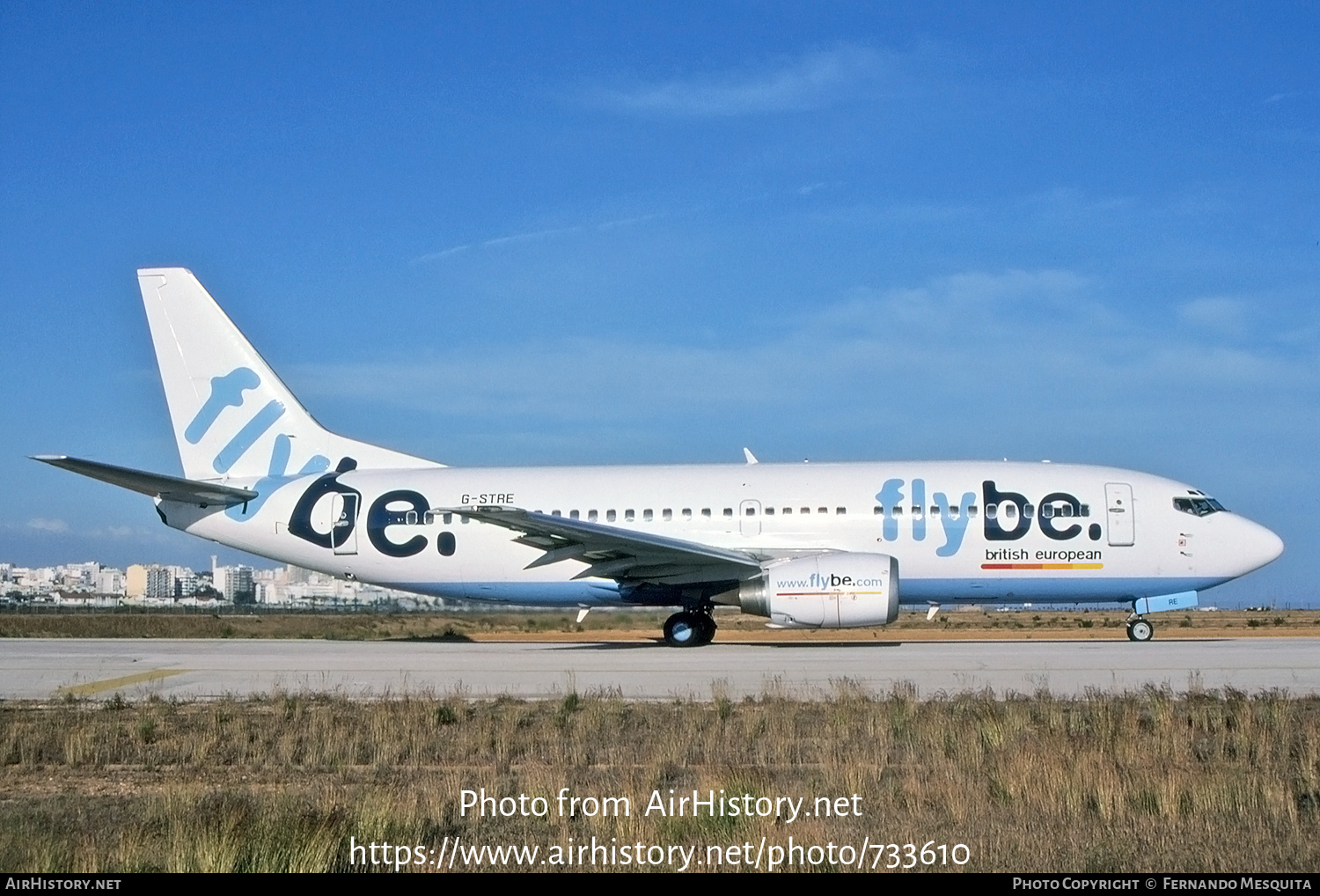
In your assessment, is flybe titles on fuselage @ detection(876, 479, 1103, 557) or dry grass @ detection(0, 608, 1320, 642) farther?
dry grass @ detection(0, 608, 1320, 642)

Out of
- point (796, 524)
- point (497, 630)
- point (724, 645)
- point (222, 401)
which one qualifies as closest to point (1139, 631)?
point (796, 524)

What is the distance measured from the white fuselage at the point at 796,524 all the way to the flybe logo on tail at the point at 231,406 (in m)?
0.88

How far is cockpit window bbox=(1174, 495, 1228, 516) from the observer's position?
24703 millimetres

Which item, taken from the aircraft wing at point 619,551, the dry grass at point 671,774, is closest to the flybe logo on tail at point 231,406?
the aircraft wing at point 619,551

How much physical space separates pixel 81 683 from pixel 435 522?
9.55 metres

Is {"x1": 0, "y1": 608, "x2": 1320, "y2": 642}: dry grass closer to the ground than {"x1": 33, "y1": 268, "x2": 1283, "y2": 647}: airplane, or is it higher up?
closer to the ground

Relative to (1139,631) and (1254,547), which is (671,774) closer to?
(1139,631)

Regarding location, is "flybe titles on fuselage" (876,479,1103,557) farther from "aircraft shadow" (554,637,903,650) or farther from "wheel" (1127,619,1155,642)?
"aircraft shadow" (554,637,903,650)

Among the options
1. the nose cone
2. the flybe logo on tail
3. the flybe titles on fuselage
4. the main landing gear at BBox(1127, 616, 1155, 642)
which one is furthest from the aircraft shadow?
the flybe logo on tail

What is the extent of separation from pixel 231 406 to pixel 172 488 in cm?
244

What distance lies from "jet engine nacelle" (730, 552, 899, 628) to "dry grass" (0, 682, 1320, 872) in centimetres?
768

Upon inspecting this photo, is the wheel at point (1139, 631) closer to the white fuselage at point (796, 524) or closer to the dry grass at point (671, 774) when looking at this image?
the white fuselage at point (796, 524)

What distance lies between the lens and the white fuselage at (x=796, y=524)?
80.2 feet
